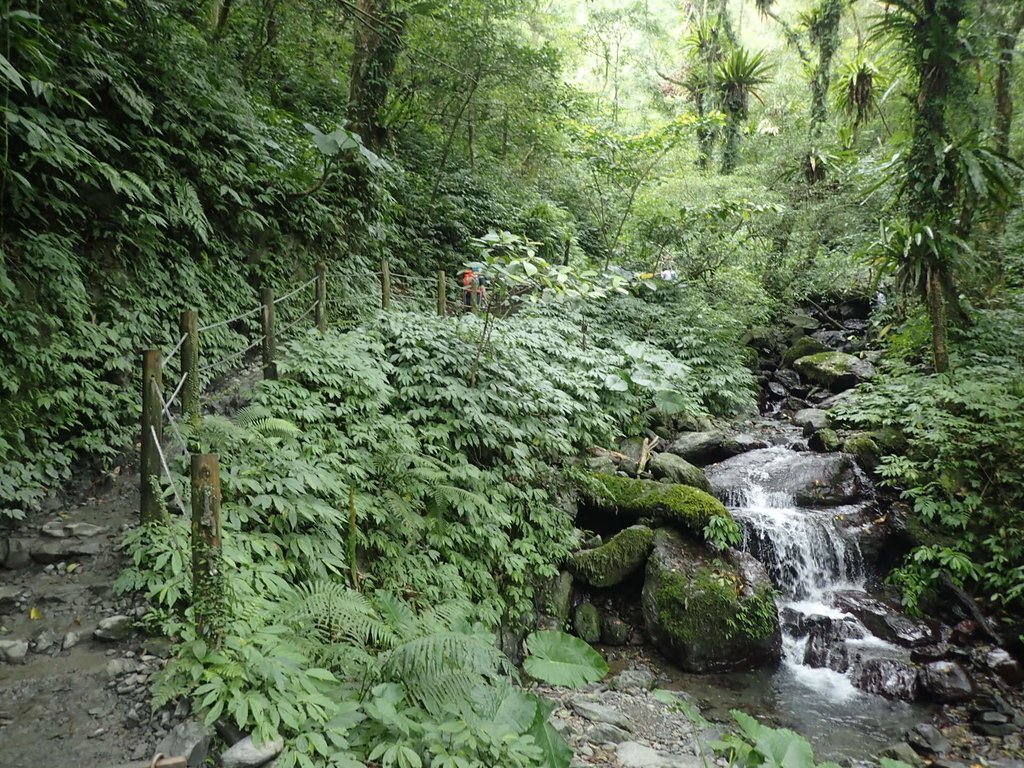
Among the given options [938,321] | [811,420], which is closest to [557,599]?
[811,420]

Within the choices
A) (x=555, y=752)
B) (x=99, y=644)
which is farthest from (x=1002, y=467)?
(x=99, y=644)

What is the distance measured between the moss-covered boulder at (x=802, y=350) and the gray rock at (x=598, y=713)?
9.84m

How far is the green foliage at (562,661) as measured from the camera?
406 centimetres

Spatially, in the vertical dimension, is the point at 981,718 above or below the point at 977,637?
below

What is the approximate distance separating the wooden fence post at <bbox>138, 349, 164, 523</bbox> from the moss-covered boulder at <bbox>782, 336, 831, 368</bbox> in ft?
40.4

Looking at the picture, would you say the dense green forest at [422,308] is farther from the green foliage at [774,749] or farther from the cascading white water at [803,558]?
the green foliage at [774,749]

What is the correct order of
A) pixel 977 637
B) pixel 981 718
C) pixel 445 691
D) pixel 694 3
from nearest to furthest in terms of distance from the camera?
pixel 445 691
pixel 981 718
pixel 977 637
pixel 694 3

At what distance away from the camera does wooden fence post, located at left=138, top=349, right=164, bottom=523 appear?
11.5ft

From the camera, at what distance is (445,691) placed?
2965 millimetres

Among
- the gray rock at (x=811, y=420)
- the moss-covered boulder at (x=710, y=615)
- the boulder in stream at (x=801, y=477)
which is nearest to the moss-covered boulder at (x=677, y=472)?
the boulder in stream at (x=801, y=477)

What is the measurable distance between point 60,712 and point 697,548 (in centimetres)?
578

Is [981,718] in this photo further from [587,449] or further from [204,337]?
[204,337]

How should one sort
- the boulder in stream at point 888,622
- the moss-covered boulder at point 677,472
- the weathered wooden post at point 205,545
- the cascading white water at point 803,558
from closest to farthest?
the weathered wooden post at point 205,545, the boulder in stream at point 888,622, the cascading white water at point 803,558, the moss-covered boulder at point 677,472

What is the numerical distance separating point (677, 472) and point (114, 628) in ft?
21.0
